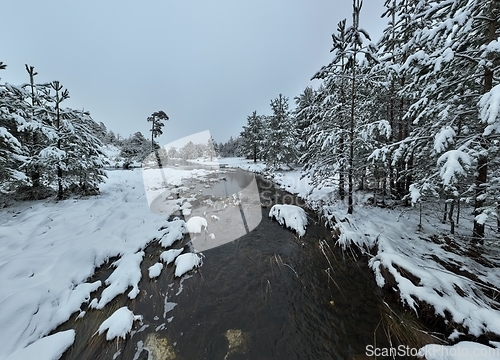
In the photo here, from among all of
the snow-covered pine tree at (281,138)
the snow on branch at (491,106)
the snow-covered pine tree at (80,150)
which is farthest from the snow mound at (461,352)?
the snow-covered pine tree at (281,138)

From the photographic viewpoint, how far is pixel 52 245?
543 cm

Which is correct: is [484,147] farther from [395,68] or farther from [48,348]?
[48,348]

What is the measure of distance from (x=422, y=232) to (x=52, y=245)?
12103 mm

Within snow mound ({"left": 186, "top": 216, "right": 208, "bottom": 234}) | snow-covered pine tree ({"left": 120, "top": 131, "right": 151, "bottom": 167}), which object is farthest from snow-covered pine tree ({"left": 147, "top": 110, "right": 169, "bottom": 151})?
snow mound ({"left": 186, "top": 216, "right": 208, "bottom": 234})

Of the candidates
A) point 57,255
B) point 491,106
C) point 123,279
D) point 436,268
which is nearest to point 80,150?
point 57,255

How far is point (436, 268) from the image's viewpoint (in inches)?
162

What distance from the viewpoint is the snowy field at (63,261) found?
Result: 3.34 meters

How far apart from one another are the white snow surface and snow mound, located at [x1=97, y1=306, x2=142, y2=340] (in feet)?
2.47

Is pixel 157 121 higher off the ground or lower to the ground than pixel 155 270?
higher

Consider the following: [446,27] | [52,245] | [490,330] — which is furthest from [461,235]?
[52,245]

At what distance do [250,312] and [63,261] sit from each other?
205 inches

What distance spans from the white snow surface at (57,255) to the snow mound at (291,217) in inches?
185

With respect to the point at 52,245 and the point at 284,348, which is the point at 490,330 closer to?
the point at 284,348

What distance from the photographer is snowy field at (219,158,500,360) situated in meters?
3.02
